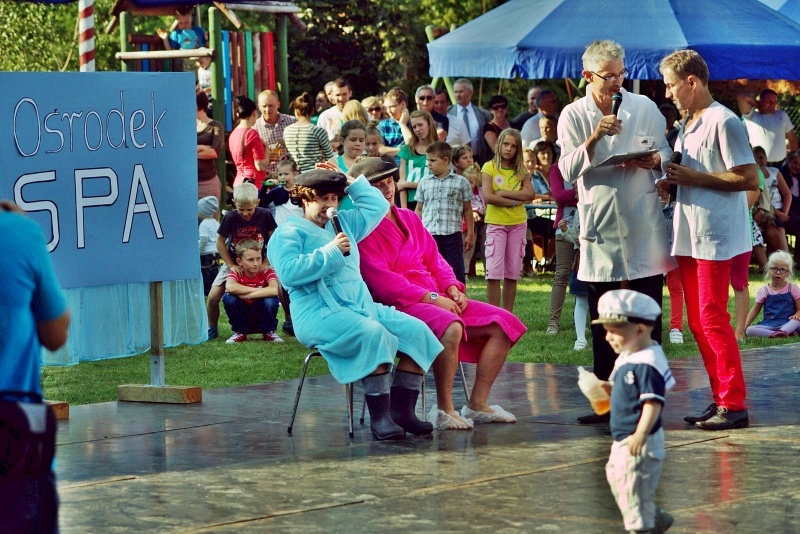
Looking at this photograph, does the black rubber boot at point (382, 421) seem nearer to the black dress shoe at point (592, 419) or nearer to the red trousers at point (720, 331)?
the black dress shoe at point (592, 419)

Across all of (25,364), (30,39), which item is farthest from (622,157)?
(30,39)

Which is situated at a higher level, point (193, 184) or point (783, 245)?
point (193, 184)

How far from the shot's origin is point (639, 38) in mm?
14820

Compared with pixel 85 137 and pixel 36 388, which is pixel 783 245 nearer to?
pixel 85 137

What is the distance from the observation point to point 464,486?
5.75 metres

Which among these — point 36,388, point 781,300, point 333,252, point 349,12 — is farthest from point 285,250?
point 349,12

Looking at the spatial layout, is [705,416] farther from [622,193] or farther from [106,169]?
[106,169]

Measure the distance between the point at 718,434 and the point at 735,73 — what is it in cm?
855

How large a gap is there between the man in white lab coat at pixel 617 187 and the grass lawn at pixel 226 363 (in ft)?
8.37

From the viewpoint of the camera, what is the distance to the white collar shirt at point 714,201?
7027 mm

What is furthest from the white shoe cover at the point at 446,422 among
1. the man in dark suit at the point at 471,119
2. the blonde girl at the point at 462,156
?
the man in dark suit at the point at 471,119

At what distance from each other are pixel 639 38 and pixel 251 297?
5937 mm

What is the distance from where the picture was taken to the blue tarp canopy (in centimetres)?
1465

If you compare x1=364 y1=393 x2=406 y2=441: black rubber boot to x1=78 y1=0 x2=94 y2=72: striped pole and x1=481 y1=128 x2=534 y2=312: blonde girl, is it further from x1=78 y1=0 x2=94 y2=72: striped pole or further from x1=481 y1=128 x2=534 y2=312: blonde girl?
x1=481 y1=128 x2=534 y2=312: blonde girl
